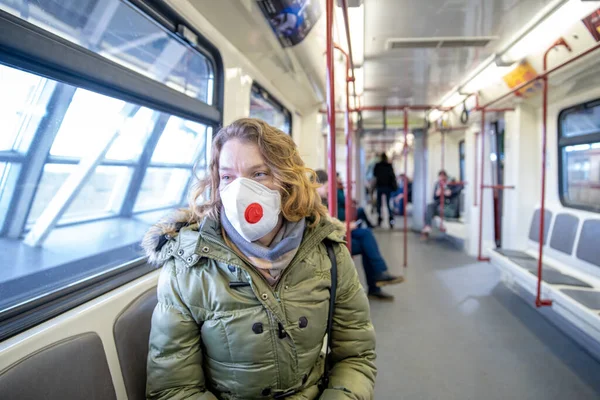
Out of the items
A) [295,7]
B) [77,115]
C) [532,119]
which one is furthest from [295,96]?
[532,119]

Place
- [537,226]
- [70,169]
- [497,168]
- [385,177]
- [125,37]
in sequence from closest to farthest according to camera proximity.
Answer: [125,37] → [70,169] → [537,226] → [497,168] → [385,177]

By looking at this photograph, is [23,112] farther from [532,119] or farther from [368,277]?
[532,119]

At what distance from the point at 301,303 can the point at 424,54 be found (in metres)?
2.98

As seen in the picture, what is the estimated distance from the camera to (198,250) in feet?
3.37

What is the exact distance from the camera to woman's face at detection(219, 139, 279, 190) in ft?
3.49

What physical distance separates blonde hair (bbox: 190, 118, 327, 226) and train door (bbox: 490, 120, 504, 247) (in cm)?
548

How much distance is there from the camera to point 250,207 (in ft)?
3.34

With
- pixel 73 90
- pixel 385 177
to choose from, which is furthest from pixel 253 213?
pixel 385 177

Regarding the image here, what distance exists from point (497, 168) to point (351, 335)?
Answer: 18.8ft

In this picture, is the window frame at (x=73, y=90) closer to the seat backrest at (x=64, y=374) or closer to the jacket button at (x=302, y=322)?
the seat backrest at (x=64, y=374)

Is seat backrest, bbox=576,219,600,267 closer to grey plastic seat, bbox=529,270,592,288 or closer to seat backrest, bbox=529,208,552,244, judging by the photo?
grey plastic seat, bbox=529,270,592,288

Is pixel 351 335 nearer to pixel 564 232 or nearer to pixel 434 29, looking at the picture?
pixel 434 29

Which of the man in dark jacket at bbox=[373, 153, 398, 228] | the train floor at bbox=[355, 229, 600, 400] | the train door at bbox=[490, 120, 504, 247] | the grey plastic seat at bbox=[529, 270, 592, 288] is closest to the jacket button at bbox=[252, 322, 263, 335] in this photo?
the train floor at bbox=[355, 229, 600, 400]

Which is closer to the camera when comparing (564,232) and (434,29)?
(434,29)
